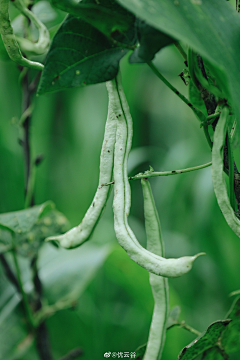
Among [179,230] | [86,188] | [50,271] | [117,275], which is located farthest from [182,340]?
[86,188]

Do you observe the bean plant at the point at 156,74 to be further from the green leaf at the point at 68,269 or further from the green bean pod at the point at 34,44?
the green leaf at the point at 68,269

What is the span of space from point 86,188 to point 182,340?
2.09 ft

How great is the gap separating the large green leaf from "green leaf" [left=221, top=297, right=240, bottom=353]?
0.19 metres

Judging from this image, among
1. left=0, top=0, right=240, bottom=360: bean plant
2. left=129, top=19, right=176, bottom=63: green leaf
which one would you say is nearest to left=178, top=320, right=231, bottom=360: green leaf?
left=0, top=0, right=240, bottom=360: bean plant

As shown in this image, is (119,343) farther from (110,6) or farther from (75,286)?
(110,6)

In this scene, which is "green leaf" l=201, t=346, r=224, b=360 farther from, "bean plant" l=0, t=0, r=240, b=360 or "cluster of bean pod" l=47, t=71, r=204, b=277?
"cluster of bean pod" l=47, t=71, r=204, b=277

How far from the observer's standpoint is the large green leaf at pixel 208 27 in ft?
0.50

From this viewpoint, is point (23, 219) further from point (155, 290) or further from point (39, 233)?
point (155, 290)

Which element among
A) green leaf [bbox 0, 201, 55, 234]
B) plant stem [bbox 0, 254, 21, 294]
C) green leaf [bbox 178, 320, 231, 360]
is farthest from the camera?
plant stem [bbox 0, 254, 21, 294]

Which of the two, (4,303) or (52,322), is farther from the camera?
(52,322)

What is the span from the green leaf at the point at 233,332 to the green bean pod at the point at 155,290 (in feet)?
0.24

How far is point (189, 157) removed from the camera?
3.03 ft

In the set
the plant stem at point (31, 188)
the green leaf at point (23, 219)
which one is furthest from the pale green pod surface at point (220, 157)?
the plant stem at point (31, 188)

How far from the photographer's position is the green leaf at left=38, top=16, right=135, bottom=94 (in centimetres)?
21
